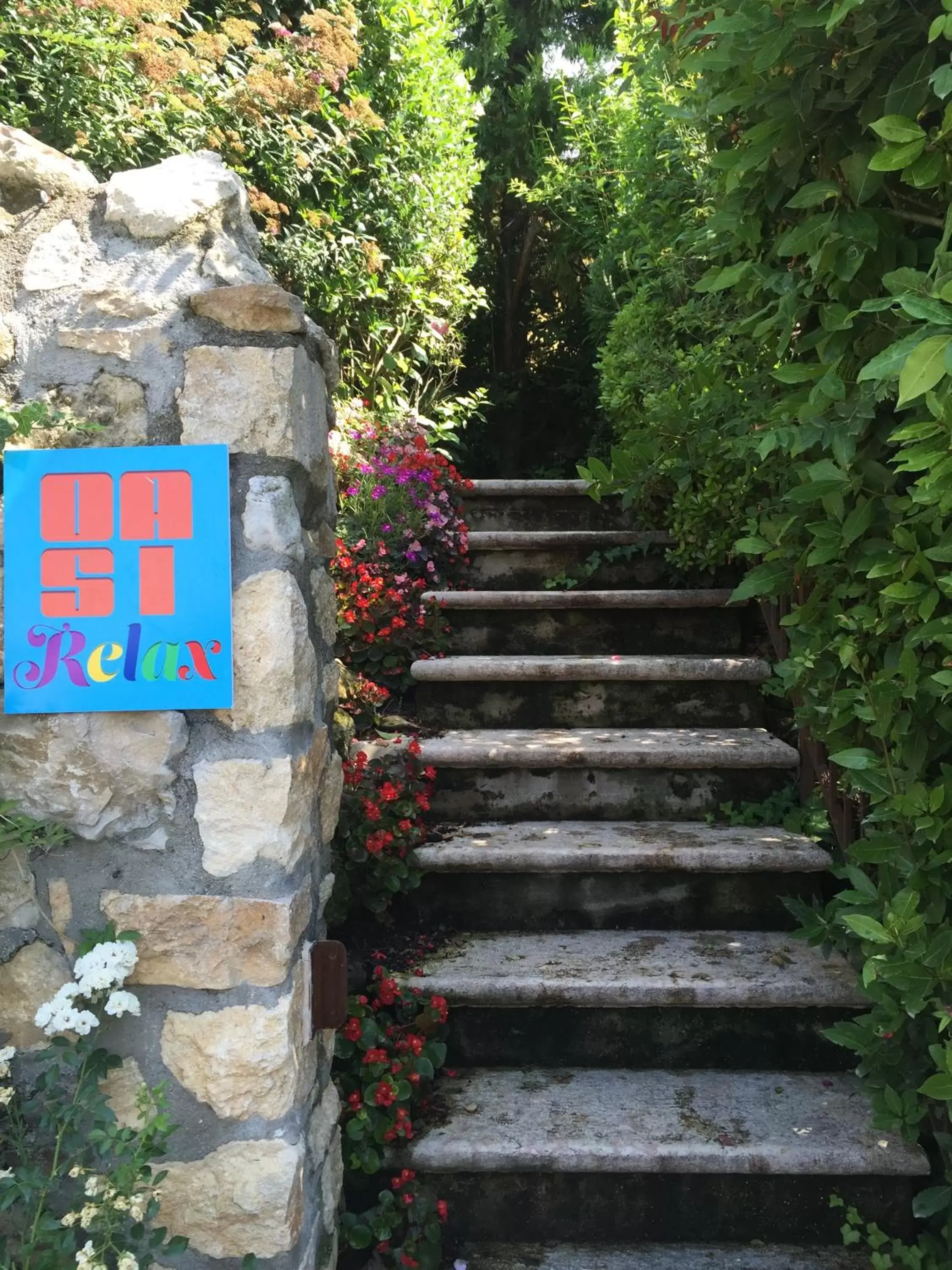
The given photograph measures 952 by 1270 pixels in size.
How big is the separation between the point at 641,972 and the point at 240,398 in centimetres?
144

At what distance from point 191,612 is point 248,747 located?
21cm

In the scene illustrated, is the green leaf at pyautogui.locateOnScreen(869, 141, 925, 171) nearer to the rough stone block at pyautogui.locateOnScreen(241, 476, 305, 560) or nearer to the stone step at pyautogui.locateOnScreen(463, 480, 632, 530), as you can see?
the rough stone block at pyautogui.locateOnScreen(241, 476, 305, 560)

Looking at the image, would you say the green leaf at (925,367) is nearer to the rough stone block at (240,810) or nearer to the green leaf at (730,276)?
the green leaf at (730,276)

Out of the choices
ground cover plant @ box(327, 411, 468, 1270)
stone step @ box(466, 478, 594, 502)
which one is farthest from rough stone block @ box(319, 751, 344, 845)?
stone step @ box(466, 478, 594, 502)

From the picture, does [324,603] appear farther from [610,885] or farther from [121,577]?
[610,885]

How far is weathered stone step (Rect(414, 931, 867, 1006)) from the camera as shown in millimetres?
1836

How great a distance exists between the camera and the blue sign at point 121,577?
1239 millimetres

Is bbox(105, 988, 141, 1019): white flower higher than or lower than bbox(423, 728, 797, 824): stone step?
lower

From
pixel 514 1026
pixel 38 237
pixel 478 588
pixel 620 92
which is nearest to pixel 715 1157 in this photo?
pixel 514 1026

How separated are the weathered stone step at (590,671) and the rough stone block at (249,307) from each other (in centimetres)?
146

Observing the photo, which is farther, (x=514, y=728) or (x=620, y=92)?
(x=620, y=92)

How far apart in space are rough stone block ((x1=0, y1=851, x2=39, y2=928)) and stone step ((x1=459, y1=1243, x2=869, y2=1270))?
3.39 feet

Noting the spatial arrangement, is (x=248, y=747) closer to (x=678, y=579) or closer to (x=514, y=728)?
(x=514, y=728)

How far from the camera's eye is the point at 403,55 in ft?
12.9
